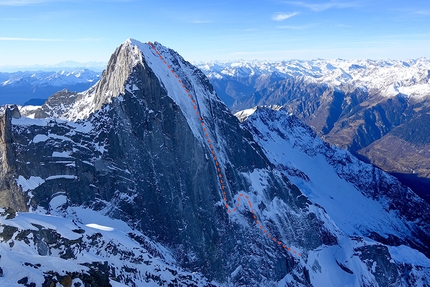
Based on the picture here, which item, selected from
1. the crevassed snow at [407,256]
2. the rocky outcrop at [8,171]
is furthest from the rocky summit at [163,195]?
the crevassed snow at [407,256]

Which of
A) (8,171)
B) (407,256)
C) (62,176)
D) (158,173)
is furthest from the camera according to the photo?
(407,256)

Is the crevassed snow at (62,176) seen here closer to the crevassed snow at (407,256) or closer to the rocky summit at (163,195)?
the rocky summit at (163,195)

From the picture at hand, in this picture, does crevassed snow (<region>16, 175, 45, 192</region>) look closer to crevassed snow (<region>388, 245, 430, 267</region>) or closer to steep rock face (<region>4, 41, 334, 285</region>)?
A: steep rock face (<region>4, 41, 334, 285</region>)

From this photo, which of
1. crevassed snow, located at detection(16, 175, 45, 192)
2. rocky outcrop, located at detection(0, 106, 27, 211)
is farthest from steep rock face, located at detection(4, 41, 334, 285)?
rocky outcrop, located at detection(0, 106, 27, 211)

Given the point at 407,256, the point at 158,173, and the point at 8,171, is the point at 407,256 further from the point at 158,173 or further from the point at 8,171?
the point at 8,171

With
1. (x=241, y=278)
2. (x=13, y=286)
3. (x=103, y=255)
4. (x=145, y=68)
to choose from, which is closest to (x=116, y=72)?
(x=145, y=68)

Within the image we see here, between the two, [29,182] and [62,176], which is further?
[62,176]

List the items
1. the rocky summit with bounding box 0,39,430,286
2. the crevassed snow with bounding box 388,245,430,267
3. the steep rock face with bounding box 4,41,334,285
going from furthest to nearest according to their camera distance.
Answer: the crevassed snow with bounding box 388,245,430,267 → the steep rock face with bounding box 4,41,334,285 → the rocky summit with bounding box 0,39,430,286

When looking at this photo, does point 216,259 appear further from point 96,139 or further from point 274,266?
point 96,139

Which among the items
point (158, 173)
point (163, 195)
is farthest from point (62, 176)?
point (163, 195)
